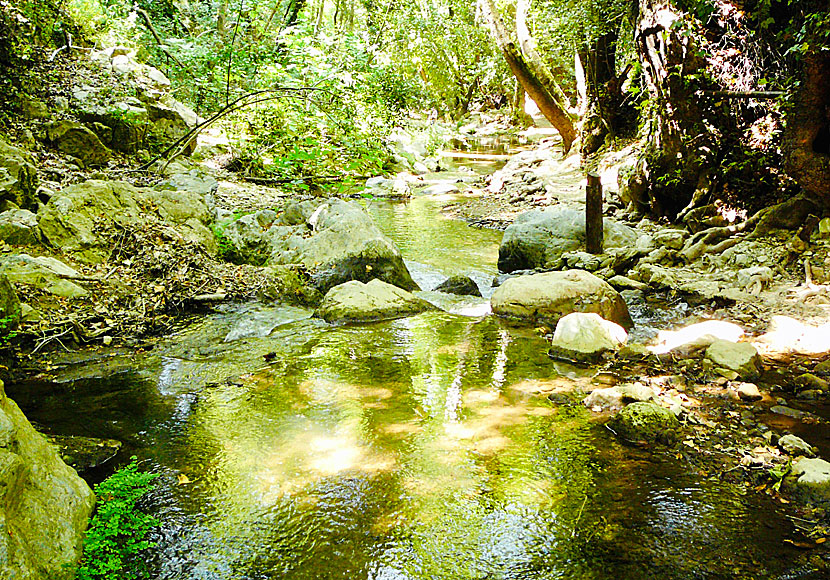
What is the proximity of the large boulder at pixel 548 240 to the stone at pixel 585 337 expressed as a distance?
2976 mm

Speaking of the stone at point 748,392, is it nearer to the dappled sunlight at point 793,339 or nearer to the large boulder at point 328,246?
the dappled sunlight at point 793,339

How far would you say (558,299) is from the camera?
6.21 meters

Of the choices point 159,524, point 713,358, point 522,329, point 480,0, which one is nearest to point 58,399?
point 159,524

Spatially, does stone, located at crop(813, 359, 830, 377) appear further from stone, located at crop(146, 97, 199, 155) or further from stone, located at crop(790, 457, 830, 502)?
stone, located at crop(146, 97, 199, 155)

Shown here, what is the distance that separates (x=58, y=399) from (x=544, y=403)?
3.64 metres

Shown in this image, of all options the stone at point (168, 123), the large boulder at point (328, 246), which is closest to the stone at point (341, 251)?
the large boulder at point (328, 246)

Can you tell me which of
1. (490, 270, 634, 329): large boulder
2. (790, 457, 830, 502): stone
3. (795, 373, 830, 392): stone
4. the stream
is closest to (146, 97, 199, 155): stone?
the stream

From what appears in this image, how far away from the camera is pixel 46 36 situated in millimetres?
10242

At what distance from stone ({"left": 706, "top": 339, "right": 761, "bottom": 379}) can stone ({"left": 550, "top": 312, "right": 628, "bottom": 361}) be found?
31.3 inches

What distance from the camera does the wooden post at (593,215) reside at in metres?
8.00

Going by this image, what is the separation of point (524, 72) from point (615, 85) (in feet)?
8.35

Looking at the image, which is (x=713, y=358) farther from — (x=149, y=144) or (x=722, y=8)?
(x=149, y=144)

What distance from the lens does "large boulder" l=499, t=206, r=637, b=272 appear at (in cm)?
859

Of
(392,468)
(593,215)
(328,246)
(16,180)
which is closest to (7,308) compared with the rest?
(16,180)
